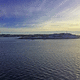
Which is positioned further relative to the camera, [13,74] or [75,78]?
[13,74]

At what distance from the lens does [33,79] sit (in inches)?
488

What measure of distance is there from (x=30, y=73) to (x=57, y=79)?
459 cm

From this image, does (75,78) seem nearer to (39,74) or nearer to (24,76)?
(39,74)

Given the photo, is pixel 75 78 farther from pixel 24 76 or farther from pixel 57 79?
pixel 24 76

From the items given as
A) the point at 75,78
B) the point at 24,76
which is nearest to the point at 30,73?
the point at 24,76

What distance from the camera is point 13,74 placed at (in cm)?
1381

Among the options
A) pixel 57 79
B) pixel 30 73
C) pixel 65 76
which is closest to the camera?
pixel 57 79

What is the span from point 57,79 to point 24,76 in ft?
16.7

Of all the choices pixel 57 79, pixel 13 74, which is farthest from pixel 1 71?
pixel 57 79

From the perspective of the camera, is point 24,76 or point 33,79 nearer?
point 33,79

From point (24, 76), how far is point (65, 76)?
642 centimetres

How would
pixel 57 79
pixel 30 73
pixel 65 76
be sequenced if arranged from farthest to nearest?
pixel 30 73 < pixel 65 76 < pixel 57 79

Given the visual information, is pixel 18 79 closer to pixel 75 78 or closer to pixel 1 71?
pixel 1 71

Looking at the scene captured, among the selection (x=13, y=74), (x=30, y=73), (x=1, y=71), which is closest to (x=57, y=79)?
(x=30, y=73)
